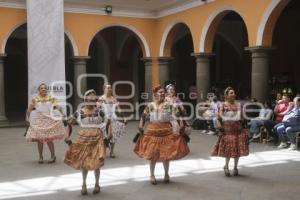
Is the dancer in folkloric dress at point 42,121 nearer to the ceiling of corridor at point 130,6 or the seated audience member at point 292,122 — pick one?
the seated audience member at point 292,122

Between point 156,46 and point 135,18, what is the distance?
1.38 meters

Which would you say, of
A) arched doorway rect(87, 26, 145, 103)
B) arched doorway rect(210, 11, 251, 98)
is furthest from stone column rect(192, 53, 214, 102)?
arched doorway rect(87, 26, 145, 103)

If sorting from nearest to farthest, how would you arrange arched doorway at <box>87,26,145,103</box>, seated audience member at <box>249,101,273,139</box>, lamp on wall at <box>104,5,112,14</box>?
1. seated audience member at <box>249,101,273,139</box>
2. lamp on wall at <box>104,5,112,14</box>
3. arched doorway at <box>87,26,145,103</box>

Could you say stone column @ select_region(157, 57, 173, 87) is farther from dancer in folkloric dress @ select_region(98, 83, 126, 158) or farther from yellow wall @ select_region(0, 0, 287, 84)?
dancer in folkloric dress @ select_region(98, 83, 126, 158)

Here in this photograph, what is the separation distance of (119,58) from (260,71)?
31.2ft

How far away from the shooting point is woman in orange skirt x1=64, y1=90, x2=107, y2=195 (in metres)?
5.53

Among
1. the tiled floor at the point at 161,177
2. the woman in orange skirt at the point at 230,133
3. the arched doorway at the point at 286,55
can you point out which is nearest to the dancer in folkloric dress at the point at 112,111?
the tiled floor at the point at 161,177

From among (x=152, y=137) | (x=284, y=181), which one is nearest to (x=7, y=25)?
(x=152, y=137)

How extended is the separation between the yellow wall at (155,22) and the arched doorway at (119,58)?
2.81 meters

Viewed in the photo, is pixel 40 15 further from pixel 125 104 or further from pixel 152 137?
pixel 152 137

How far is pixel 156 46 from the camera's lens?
16938mm

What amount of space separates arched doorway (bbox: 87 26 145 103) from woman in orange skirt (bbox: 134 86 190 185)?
533 inches

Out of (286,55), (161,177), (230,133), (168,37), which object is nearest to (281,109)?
(230,133)

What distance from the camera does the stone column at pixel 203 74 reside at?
14248 millimetres
